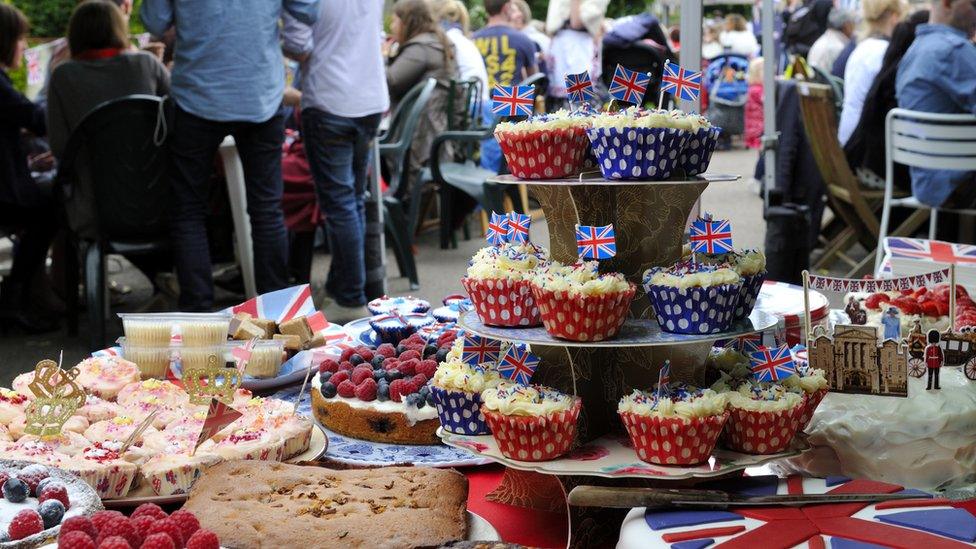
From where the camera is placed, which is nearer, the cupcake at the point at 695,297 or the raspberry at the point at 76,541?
the raspberry at the point at 76,541

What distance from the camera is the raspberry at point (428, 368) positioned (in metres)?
2.57

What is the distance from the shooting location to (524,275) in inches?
82.2

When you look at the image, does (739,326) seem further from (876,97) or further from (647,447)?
(876,97)

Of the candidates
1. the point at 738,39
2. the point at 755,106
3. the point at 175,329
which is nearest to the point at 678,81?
the point at 175,329

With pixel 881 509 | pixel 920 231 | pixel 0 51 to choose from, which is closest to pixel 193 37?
pixel 0 51

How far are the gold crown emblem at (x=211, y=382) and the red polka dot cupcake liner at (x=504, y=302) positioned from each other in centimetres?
64

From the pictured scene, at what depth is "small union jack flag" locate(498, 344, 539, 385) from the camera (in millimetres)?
2107

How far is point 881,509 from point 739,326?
1.38 ft

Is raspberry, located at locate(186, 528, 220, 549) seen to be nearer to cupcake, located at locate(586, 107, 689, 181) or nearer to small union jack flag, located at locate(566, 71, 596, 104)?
cupcake, located at locate(586, 107, 689, 181)

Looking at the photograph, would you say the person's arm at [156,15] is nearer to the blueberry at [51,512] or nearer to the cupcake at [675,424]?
the blueberry at [51,512]

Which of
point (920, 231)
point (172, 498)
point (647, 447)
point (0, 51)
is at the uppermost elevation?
point (0, 51)

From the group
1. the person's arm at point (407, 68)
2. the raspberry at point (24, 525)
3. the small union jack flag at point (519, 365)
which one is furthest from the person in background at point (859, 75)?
the raspberry at point (24, 525)

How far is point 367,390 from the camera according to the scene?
8.19 feet

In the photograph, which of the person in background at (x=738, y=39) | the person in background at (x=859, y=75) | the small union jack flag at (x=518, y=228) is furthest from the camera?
the person in background at (x=738, y=39)
